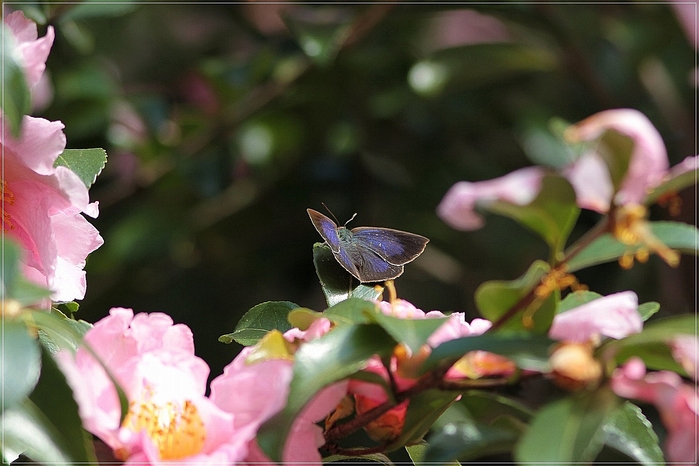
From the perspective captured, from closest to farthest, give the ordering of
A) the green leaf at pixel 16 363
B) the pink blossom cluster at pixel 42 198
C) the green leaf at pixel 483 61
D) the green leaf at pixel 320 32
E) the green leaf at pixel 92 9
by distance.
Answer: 1. the green leaf at pixel 16 363
2. the pink blossom cluster at pixel 42 198
3. the green leaf at pixel 92 9
4. the green leaf at pixel 320 32
5. the green leaf at pixel 483 61

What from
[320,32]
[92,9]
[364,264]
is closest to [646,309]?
[364,264]

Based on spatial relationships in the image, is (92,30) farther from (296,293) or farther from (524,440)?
(524,440)

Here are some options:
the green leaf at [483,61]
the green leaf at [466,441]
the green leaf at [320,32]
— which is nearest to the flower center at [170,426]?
the green leaf at [466,441]

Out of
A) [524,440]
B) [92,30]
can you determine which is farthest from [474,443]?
[92,30]

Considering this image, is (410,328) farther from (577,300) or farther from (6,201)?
(6,201)

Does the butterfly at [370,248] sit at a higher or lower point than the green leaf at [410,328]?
lower

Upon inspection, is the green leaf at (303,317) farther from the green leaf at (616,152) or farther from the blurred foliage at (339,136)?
the blurred foliage at (339,136)
